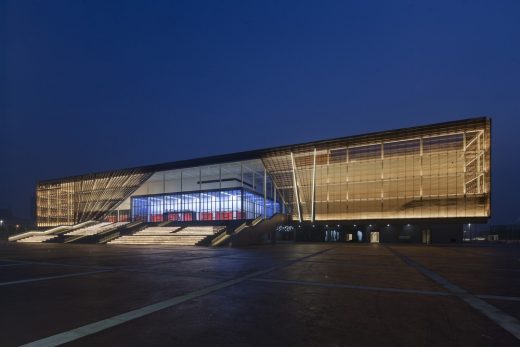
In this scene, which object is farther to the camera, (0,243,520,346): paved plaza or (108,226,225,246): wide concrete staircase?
(108,226,225,246): wide concrete staircase

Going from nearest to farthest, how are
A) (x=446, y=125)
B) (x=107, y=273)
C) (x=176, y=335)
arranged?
1. (x=176, y=335)
2. (x=107, y=273)
3. (x=446, y=125)

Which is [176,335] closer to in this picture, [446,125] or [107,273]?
[107,273]

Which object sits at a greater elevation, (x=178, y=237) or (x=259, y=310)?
(x=259, y=310)

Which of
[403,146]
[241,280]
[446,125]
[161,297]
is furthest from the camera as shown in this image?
[403,146]

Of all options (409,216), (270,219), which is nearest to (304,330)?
(270,219)

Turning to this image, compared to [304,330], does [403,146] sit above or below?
above

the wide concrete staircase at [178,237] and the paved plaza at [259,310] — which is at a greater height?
the paved plaza at [259,310]

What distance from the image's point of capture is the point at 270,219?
49.6m

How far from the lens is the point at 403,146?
48094mm

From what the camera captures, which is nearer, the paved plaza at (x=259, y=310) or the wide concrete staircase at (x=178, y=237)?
the paved plaza at (x=259, y=310)

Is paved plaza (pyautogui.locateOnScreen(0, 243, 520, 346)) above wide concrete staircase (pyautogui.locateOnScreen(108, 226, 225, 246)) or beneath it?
above

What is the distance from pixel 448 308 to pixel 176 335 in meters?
7.10

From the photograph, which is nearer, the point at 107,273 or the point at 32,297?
the point at 32,297

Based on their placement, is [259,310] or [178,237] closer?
[259,310]
